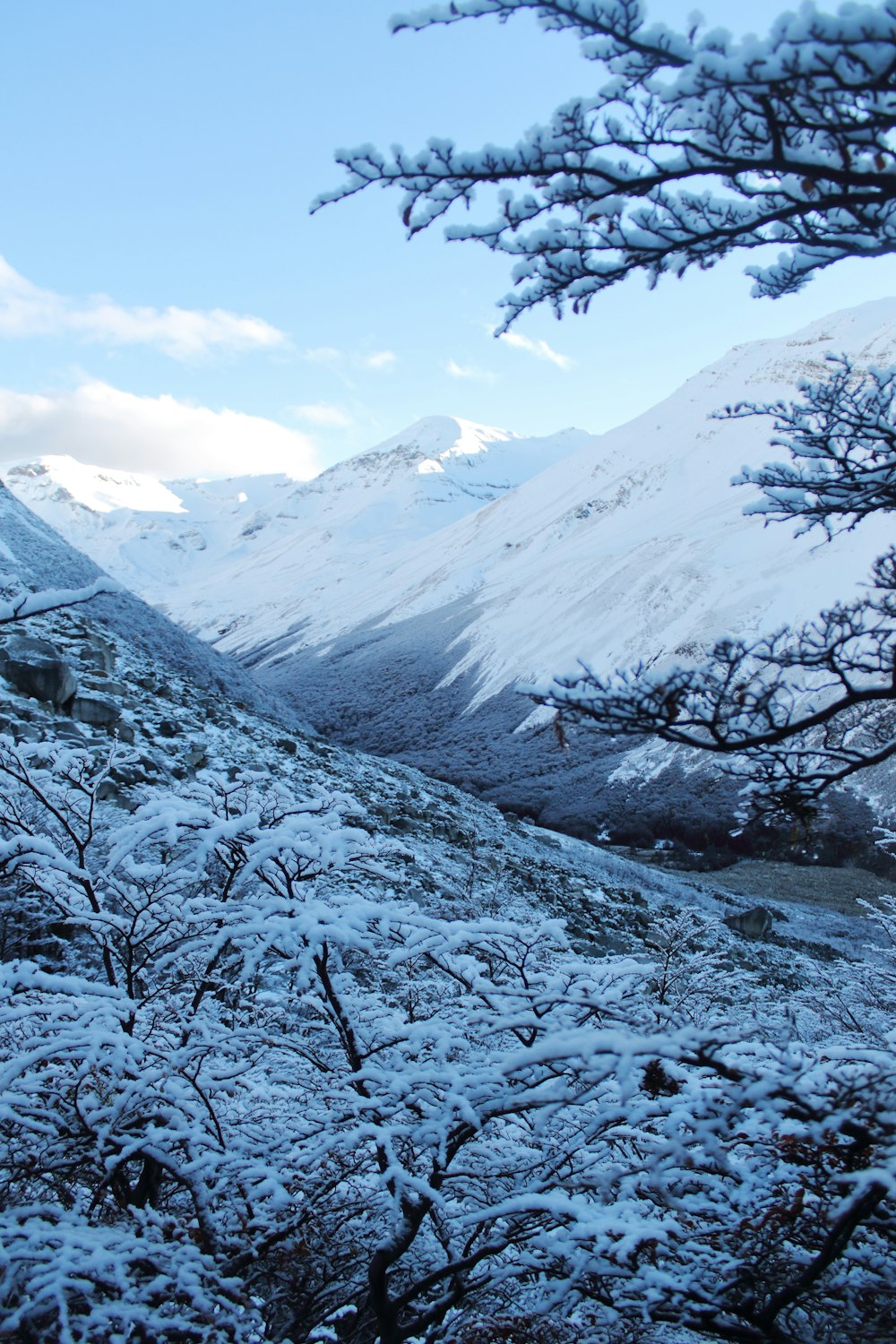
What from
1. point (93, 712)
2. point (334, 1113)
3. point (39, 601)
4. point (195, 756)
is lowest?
point (334, 1113)

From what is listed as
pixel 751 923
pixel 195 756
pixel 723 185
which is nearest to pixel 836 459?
pixel 723 185

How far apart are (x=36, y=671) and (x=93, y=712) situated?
1.04m

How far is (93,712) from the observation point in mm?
10922

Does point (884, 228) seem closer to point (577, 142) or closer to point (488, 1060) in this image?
point (577, 142)

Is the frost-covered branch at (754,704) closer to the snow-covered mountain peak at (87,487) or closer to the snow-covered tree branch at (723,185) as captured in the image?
the snow-covered tree branch at (723,185)

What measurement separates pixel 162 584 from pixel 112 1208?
119 meters

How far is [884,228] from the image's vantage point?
2.53m

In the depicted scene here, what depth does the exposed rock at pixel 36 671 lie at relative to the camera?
10.5 m

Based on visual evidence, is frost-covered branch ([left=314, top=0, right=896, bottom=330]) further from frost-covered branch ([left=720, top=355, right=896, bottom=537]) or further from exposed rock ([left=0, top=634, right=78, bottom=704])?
exposed rock ([left=0, top=634, right=78, bottom=704])

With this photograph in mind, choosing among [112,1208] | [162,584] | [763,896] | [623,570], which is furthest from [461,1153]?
[162,584]

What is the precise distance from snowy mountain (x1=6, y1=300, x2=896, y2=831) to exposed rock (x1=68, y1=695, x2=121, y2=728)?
25.4 feet

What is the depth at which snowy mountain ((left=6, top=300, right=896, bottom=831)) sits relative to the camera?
2736cm

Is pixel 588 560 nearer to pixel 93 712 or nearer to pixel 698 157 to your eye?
pixel 93 712

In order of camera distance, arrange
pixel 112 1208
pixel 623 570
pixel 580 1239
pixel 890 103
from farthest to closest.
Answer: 1. pixel 623 570
2. pixel 112 1208
3. pixel 890 103
4. pixel 580 1239
